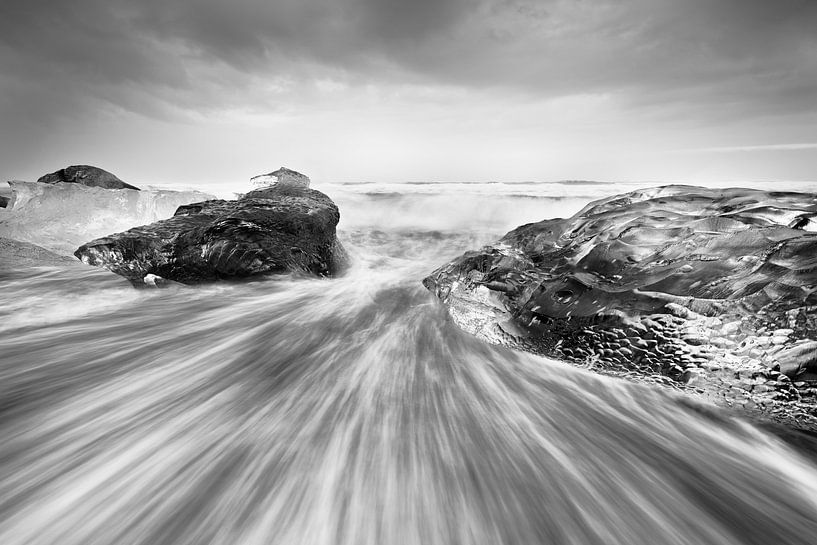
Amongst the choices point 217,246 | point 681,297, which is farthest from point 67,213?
point 681,297

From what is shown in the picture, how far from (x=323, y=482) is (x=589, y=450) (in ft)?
4.18

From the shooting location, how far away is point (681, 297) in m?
1.99

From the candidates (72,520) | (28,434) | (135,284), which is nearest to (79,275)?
(135,284)

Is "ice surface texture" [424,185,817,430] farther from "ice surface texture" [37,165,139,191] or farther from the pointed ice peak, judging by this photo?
"ice surface texture" [37,165,139,191]

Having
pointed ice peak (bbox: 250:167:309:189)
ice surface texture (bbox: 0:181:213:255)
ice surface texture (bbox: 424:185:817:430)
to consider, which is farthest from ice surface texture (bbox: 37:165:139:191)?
ice surface texture (bbox: 424:185:817:430)

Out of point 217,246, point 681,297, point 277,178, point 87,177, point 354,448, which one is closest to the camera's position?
point 354,448

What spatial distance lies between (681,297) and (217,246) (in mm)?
4766

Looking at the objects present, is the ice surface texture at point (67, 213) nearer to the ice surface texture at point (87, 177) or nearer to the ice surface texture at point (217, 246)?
the ice surface texture at point (87, 177)

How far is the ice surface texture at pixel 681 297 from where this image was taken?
1.69m

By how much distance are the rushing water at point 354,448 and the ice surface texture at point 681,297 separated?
0.73ft

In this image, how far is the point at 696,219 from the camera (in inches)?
102

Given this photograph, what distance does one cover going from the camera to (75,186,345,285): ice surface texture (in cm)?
420

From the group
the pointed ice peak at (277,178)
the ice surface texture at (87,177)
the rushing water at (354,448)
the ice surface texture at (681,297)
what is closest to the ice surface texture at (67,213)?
the ice surface texture at (87,177)

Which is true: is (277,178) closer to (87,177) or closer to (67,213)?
(67,213)
